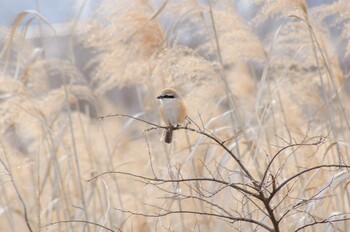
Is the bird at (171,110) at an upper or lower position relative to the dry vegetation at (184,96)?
lower

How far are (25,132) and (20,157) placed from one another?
0.71m

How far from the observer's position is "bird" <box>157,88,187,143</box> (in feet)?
6.14

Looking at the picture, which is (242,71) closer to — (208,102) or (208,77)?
(208,102)

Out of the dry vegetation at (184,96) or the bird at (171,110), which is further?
the dry vegetation at (184,96)

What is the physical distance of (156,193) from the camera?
3.00 metres

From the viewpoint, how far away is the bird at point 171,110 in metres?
1.87

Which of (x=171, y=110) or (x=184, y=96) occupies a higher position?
(x=184, y=96)

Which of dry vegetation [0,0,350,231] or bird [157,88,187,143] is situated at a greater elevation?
dry vegetation [0,0,350,231]

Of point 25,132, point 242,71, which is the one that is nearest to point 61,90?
point 25,132

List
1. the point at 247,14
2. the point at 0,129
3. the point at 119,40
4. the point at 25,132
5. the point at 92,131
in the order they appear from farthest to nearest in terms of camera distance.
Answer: the point at 92,131 → the point at 25,132 → the point at 247,14 → the point at 119,40 → the point at 0,129

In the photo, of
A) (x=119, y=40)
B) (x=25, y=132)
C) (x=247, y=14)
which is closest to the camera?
(x=119, y=40)

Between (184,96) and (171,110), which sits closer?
(171,110)

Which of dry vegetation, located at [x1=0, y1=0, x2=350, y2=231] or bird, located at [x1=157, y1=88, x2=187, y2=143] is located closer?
bird, located at [x1=157, y1=88, x2=187, y2=143]

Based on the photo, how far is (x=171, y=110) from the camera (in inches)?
75.7
